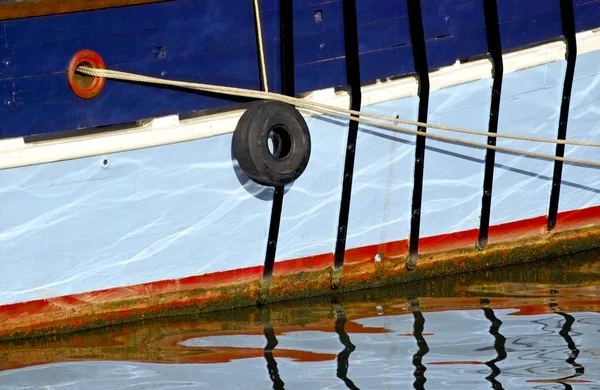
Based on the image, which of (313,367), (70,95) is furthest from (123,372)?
(70,95)

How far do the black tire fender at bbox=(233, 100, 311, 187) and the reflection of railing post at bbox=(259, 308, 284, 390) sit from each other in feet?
2.36

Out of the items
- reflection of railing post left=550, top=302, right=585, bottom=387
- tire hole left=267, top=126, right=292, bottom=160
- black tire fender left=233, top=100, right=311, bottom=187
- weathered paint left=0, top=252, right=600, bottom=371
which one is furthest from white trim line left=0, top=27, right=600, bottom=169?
reflection of railing post left=550, top=302, right=585, bottom=387

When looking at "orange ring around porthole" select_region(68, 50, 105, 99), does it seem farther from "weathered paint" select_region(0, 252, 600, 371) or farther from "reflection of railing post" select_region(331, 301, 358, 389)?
"reflection of railing post" select_region(331, 301, 358, 389)

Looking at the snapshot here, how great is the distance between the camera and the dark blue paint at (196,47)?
20.0 feet

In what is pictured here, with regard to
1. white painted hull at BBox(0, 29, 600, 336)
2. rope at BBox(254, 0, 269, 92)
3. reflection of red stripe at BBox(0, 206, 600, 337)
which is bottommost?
reflection of red stripe at BBox(0, 206, 600, 337)

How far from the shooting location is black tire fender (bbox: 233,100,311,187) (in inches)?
256

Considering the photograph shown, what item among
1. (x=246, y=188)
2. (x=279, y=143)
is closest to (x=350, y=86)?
(x=279, y=143)

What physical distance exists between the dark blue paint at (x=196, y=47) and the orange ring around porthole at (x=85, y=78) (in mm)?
33

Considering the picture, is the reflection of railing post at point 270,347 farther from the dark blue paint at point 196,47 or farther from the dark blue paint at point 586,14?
Answer: the dark blue paint at point 586,14

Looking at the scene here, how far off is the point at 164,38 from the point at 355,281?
1836 millimetres

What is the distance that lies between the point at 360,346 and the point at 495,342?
65 cm

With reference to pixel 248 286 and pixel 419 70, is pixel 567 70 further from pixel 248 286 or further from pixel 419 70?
pixel 248 286

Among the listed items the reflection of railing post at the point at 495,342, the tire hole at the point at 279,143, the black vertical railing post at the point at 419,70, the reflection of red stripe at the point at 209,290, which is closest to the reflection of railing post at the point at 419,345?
the reflection of railing post at the point at 495,342

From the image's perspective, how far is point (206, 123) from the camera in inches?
255
